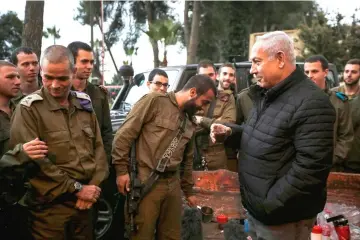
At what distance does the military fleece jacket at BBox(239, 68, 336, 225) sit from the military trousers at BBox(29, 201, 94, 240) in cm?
113

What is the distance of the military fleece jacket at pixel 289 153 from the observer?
211cm

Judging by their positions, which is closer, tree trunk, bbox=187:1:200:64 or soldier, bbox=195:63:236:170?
soldier, bbox=195:63:236:170

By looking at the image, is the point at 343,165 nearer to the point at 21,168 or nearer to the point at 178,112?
the point at 178,112

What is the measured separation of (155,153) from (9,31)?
34.9 meters

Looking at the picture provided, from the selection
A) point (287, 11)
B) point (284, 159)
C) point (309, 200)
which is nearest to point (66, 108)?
point (284, 159)

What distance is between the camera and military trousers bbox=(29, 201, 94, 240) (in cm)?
251

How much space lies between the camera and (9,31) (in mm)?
34000

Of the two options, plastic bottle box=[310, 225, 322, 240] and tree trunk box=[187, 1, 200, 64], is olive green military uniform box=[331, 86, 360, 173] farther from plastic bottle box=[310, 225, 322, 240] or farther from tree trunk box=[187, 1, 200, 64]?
tree trunk box=[187, 1, 200, 64]

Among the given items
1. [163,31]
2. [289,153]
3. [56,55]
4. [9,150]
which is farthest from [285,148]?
[163,31]

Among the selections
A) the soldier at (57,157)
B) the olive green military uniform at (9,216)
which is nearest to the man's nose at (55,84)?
the soldier at (57,157)

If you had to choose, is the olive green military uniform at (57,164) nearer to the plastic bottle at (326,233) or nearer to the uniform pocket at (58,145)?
the uniform pocket at (58,145)

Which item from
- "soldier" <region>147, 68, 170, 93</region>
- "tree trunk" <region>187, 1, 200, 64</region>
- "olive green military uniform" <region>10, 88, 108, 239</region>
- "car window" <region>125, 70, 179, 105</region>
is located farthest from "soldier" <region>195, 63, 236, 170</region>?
"tree trunk" <region>187, 1, 200, 64</region>

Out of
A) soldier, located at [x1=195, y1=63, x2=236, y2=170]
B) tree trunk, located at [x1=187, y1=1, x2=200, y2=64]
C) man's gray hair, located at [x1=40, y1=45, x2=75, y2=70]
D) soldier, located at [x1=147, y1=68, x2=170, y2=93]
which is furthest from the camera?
tree trunk, located at [x1=187, y1=1, x2=200, y2=64]

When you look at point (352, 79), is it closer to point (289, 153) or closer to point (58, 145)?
point (289, 153)
